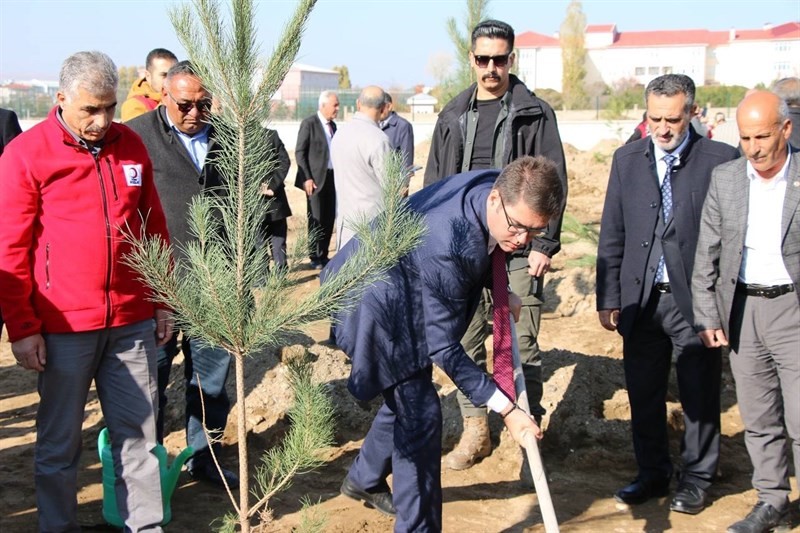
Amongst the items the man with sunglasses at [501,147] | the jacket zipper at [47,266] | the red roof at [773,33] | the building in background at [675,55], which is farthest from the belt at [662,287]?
the red roof at [773,33]

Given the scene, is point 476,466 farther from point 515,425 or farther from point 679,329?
point 515,425

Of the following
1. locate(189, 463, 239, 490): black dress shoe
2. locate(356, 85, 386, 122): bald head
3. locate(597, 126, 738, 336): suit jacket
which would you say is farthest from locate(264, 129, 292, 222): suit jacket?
locate(597, 126, 738, 336): suit jacket

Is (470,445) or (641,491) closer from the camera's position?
(641,491)

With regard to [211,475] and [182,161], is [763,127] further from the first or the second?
[211,475]

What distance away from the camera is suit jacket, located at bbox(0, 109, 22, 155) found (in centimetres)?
449

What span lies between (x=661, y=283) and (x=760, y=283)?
469 millimetres

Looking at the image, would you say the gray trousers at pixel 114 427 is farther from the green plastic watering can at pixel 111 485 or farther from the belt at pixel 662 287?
the belt at pixel 662 287

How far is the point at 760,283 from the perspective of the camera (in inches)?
157

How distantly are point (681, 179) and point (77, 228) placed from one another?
2.73 m

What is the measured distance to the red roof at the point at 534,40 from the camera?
7788 cm

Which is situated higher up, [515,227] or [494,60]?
[494,60]

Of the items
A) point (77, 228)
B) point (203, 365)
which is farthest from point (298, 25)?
point (203, 365)

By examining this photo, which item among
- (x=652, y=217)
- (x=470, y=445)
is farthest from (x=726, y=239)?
(x=470, y=445)

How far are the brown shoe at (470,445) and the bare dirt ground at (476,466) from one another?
5cm
